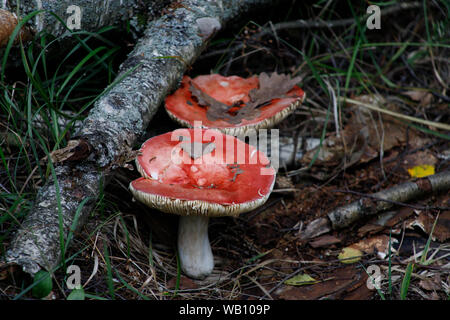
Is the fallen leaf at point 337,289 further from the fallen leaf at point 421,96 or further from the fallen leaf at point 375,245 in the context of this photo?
the fallen leaf at point 421,96

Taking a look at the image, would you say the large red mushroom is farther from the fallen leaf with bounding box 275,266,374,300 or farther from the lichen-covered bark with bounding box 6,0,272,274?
the fallen leaf with bounding box 275,266,374,300

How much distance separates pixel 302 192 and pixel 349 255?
78cm

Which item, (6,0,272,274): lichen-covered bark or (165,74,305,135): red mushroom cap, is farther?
(165,74,305,135): red mushroom cap

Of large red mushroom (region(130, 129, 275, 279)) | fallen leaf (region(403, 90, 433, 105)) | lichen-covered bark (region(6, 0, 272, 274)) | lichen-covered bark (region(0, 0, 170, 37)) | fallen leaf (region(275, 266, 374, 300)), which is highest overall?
lichen-covered bark (region(0, 0, 170, 37))

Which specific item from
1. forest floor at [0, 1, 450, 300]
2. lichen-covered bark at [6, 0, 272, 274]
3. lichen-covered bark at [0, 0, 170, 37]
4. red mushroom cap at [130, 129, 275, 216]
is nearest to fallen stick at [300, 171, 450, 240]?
forest floor at [0, 1, 450, 300]

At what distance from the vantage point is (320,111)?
12.9ft

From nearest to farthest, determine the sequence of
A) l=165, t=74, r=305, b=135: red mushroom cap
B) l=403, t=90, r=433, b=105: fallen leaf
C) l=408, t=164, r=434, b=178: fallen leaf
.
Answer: l=165, t=74, r=305, b=135: red mushroom cap, l=408, t=164, r=434, b=178: fallen leaf, l=403, t=90, r=433, b=105: fallen leaf

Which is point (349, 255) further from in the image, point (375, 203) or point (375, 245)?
point (375, 203)

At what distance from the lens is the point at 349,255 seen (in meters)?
2.80

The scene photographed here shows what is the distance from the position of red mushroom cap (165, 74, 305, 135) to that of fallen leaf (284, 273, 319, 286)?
103 cm

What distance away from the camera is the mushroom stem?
8.84 ft

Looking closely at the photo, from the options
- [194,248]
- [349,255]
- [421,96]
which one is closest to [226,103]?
[194,248]

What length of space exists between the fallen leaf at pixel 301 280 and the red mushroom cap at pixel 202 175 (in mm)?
618

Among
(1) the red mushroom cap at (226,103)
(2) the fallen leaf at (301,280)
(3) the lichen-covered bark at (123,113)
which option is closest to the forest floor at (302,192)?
(2) the fallen leaf at (301,280)
